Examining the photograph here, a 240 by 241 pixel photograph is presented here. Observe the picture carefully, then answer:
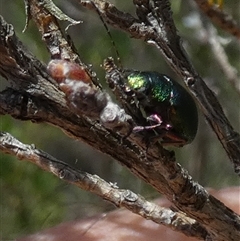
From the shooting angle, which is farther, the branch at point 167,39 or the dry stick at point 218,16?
the dry stick at point 218,16

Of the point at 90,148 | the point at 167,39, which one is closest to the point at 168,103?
the point at 167,39

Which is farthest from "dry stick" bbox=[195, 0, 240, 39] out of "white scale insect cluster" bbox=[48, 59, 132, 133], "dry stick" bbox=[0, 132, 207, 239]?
"white scale insect cluster" bbox=[48, 59, 132, 133]

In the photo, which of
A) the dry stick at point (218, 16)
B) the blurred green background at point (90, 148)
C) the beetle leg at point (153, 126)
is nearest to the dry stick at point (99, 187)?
the beetle leg at point (153, 126)

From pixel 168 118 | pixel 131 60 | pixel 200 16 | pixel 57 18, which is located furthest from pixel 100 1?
pixel 131 60

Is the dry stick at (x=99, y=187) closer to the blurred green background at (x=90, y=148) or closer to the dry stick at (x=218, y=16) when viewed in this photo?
the dry stick at (x=218, y=16)

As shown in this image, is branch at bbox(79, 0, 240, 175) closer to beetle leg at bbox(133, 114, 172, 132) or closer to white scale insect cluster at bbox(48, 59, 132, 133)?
beetle leg at bbox(133, 114, 172, 132)

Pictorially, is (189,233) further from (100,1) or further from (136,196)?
(100,1)
